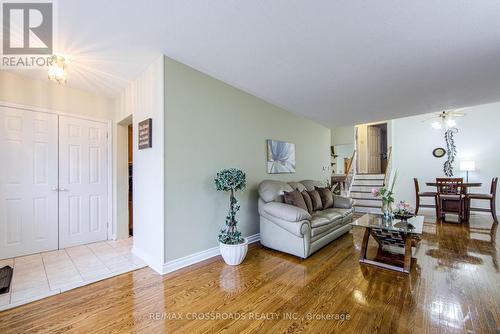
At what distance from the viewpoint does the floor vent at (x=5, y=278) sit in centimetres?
211

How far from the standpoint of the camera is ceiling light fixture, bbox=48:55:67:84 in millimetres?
2428

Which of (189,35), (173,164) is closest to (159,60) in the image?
(189,35)

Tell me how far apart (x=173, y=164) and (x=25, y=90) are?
2.38m

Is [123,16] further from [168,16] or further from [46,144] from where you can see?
[46,144]

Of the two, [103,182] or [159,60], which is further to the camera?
[103,182]

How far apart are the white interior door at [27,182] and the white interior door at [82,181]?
0.34 ft

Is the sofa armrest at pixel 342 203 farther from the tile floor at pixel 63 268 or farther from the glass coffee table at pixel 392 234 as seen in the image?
the tile floor at pixel 63 268

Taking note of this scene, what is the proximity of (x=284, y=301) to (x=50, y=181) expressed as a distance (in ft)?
11.6

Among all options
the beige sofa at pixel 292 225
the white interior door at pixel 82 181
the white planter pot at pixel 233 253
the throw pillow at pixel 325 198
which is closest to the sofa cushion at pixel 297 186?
the beige sofa at pixel 292 225

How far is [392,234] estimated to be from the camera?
112 inches

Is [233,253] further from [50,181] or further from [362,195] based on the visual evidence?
[362,195]

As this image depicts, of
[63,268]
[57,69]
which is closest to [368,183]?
[63,268]

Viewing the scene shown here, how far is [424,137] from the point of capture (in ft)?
21.4

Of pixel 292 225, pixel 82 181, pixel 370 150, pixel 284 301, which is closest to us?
pixel 284 301
